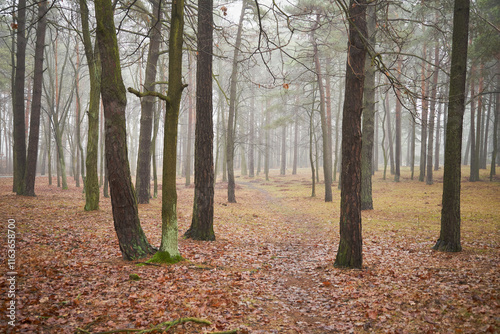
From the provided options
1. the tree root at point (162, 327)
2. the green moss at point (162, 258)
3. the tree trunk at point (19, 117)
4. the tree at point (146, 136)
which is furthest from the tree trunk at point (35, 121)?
the tree root at point (162, 327)

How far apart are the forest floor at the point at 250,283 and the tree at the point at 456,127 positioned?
26.0 inches

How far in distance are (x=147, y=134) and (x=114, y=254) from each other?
785cm

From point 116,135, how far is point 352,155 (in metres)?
4.74

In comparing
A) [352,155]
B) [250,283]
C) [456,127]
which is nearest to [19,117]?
[250,283]

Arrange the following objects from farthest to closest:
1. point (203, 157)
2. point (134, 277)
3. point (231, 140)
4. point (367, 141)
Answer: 1. point (231, 140)
2. point (367, 141)
3. point (203, 157)
4. point (134, 277)

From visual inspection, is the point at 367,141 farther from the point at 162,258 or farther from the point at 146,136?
the point at 162,258

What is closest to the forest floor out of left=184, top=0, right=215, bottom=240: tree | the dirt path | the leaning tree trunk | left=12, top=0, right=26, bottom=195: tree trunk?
the dirt path

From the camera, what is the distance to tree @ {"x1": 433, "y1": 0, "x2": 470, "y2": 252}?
21.7 ft

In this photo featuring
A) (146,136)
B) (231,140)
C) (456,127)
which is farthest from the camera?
(231,140)

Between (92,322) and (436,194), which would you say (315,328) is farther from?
(436,194)

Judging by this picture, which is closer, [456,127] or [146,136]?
[456,127]

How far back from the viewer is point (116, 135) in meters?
5.55

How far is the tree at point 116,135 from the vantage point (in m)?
5.43

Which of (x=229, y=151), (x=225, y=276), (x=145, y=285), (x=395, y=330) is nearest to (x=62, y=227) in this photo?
(x=145, y=285)
